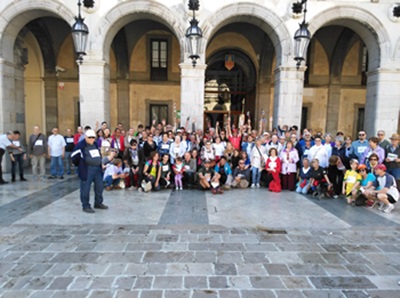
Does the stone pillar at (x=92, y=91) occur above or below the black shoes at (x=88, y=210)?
above

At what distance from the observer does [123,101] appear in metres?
14.2

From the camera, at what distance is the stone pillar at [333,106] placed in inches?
570

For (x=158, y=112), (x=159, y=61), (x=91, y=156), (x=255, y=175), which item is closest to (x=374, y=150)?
(x=255, y=175)

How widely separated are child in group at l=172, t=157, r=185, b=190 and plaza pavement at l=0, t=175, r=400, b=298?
3.88ft

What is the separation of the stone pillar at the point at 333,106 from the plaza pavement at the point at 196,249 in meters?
9.37

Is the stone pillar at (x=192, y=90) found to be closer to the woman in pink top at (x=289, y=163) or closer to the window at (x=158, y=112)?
the woman in pink top at (x=289, y=163)

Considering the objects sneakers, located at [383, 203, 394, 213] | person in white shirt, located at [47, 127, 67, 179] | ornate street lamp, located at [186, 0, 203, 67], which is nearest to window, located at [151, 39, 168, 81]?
ornate street lamp, located at [186, 0, 203, 67]

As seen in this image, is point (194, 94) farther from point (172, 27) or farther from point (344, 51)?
point (344, 51)

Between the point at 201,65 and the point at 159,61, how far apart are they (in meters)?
5.91

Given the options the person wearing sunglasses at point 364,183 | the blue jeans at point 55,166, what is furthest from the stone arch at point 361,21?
the blue jeans at point 55,166

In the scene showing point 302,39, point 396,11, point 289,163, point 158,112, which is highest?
point 396,11

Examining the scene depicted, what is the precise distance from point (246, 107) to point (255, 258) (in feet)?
41.0

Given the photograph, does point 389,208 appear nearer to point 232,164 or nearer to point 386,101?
point 232,164

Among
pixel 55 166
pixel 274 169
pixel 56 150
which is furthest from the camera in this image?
pixel 55 166
